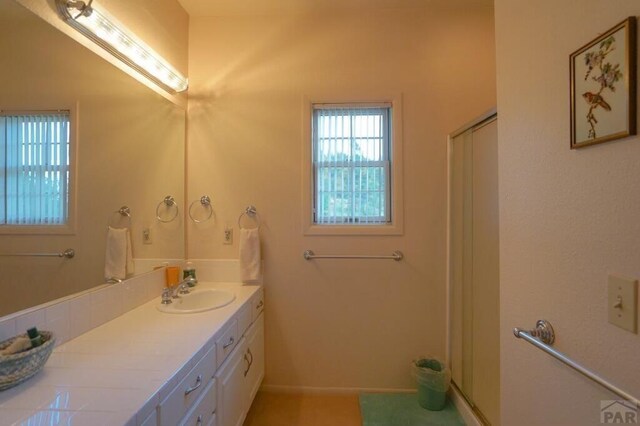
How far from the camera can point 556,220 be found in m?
0.82

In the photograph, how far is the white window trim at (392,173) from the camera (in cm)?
194

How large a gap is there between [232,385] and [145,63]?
72.7 inches

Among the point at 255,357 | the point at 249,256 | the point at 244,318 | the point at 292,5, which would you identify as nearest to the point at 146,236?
the point at 249,256

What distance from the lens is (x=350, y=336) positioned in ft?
6.49

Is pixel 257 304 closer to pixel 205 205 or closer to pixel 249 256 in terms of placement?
pixel 249 256

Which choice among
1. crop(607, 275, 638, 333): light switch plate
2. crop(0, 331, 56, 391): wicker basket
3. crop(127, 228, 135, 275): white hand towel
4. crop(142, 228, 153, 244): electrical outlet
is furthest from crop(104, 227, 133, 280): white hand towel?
crop(607, 275, 638, 333): light switch plate

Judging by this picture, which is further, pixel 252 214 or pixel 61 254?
pixel 252 214

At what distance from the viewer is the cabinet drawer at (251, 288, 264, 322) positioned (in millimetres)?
1771

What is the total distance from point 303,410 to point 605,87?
84.6 inches

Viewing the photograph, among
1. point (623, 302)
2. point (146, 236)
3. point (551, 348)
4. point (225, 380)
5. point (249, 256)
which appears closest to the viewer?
point (623, 302)

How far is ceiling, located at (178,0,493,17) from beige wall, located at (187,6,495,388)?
46 millimetres

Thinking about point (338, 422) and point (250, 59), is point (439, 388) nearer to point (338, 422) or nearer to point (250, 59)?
point (338, 422)

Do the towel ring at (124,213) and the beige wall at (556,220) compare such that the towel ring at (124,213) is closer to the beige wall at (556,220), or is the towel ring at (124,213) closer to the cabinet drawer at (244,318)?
the cabinet drawer at (244,318)

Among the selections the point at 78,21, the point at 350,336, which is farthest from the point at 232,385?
the point at 78,21
